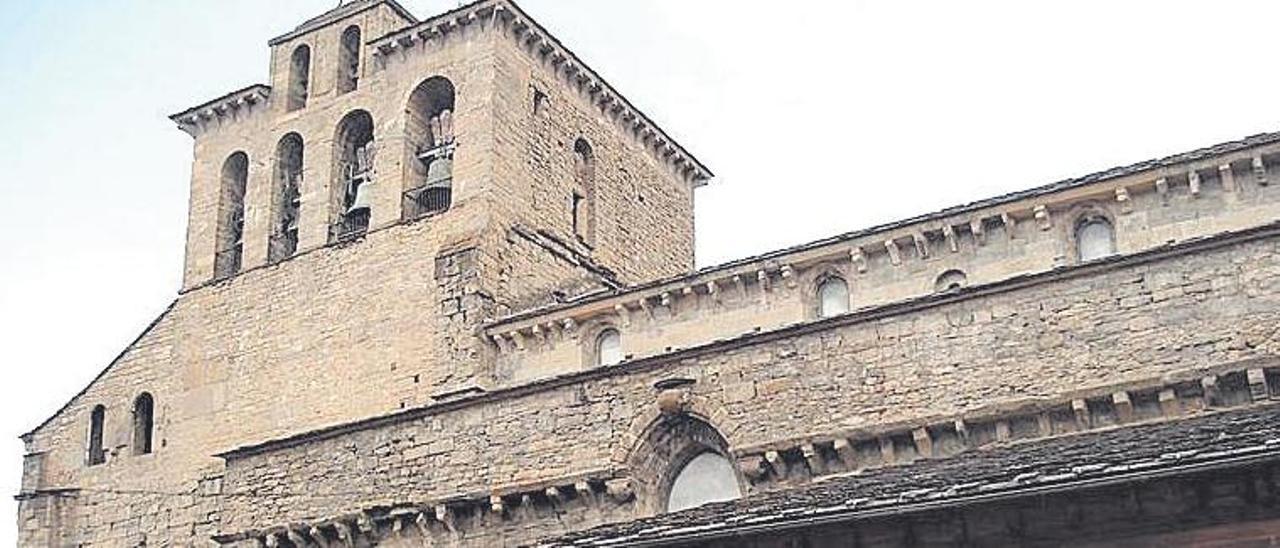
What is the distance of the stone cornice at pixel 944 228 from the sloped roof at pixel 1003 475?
832cm

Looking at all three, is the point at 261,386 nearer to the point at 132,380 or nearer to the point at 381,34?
the point at 132,380

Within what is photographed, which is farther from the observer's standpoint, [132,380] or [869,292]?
[132,380]

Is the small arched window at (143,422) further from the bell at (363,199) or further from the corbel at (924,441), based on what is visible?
the corbel at (924,441)

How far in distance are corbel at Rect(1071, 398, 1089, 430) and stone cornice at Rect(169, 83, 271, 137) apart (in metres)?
21.7

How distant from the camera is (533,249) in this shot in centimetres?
3222

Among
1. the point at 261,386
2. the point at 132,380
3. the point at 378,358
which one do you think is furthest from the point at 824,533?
the point at 132,380

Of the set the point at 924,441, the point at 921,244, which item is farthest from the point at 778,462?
the point at 921,244

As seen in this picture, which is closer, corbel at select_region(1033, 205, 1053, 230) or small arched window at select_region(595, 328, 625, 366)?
corbel at select_region(1033, 205, 1053, 230)

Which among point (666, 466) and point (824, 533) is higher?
point (666, 466)

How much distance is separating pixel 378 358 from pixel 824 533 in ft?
64.2

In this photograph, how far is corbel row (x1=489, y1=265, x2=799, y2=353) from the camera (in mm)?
27281

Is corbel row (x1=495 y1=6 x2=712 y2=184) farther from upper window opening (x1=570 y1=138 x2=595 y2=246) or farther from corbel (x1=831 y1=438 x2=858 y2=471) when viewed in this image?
corbel (x1=831 y1=438 x2=858 y2=471)

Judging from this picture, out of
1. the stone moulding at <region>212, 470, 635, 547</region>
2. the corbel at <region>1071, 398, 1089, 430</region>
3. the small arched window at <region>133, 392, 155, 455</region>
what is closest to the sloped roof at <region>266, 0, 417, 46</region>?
the small arched window at <region>133, 392, 155, 455</region>

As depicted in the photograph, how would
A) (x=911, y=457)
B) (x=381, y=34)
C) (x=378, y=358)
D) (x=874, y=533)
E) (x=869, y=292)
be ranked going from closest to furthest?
(x=874, y=533)
(x=911, y=457)
(x=869, y=292)
(x=378, y=358)
(x=381, y=34)
